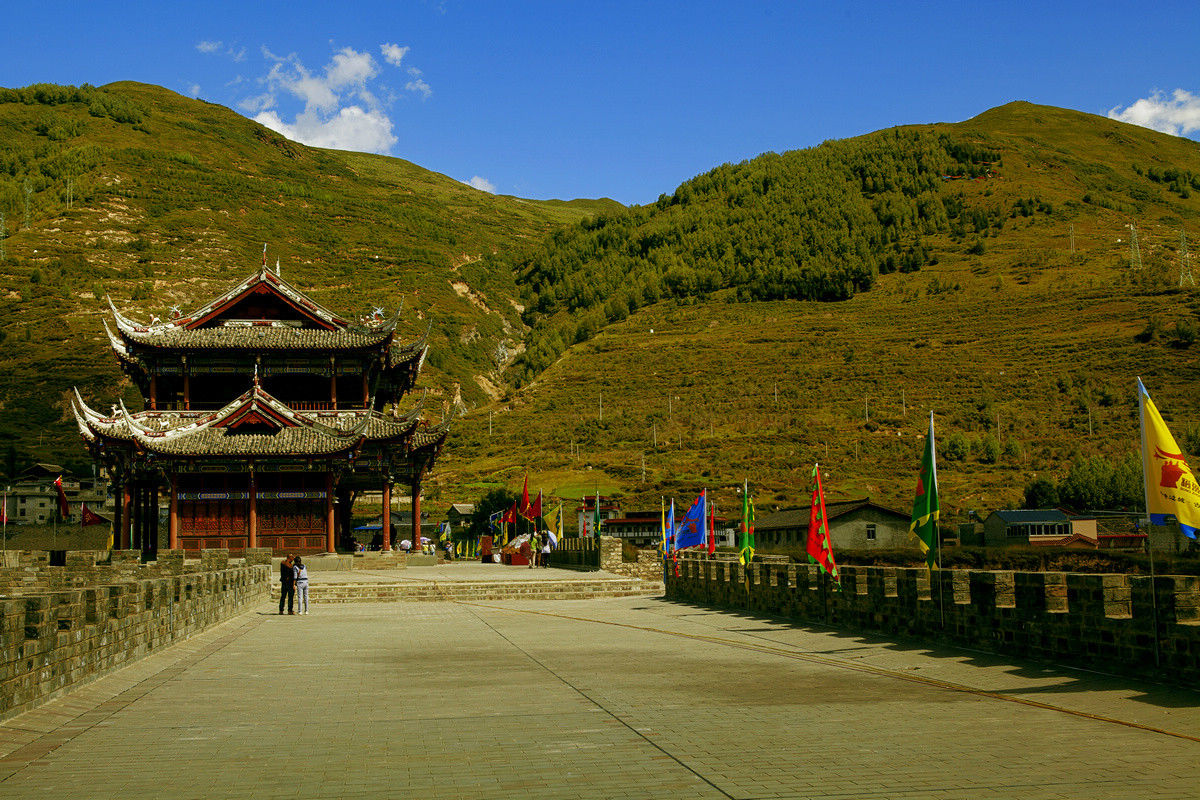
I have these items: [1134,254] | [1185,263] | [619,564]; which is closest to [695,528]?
[619,564]

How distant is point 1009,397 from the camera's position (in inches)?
4353

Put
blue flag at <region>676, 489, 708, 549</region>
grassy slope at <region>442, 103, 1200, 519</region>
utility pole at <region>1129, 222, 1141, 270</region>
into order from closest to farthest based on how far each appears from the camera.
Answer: blue flag at <region>676, 489, 708, 549</region>
grassy slope at <region>442, 103, 1200, 519</region>
utility pole at <region>1129, 222, 1141, 270</region>

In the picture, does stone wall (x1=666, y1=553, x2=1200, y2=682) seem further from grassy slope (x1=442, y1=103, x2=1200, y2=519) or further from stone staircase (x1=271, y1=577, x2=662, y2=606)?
grassy slope (x1=442, y1=103, x2=1200, y2=519)

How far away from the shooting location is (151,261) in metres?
140

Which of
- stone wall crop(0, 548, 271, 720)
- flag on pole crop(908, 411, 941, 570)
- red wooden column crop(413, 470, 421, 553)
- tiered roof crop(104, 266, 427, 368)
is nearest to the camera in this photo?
stone wall crop(0, 548, 271, 720)

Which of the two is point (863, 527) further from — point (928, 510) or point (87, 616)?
point (87, 616)

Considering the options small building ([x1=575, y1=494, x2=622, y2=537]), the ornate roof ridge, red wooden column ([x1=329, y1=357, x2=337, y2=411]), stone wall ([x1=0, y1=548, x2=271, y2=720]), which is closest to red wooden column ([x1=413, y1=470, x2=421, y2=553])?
red wooden column ([x1=329, y1=357, x2=337, y2=411])

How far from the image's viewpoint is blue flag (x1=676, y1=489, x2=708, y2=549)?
3388cm

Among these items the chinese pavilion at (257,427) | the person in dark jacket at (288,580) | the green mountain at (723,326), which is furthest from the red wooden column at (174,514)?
the green mountain at (723,326)

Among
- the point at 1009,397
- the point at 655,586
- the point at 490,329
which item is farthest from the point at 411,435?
the point at 490,329

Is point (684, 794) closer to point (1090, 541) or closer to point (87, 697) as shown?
point (87, 697)

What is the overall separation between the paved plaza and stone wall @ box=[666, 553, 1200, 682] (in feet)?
1.19

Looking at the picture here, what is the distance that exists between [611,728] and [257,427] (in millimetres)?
37628

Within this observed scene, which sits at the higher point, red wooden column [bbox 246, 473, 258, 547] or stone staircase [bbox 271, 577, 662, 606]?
red wooden column [bbox 246, 473, 258, 547]
